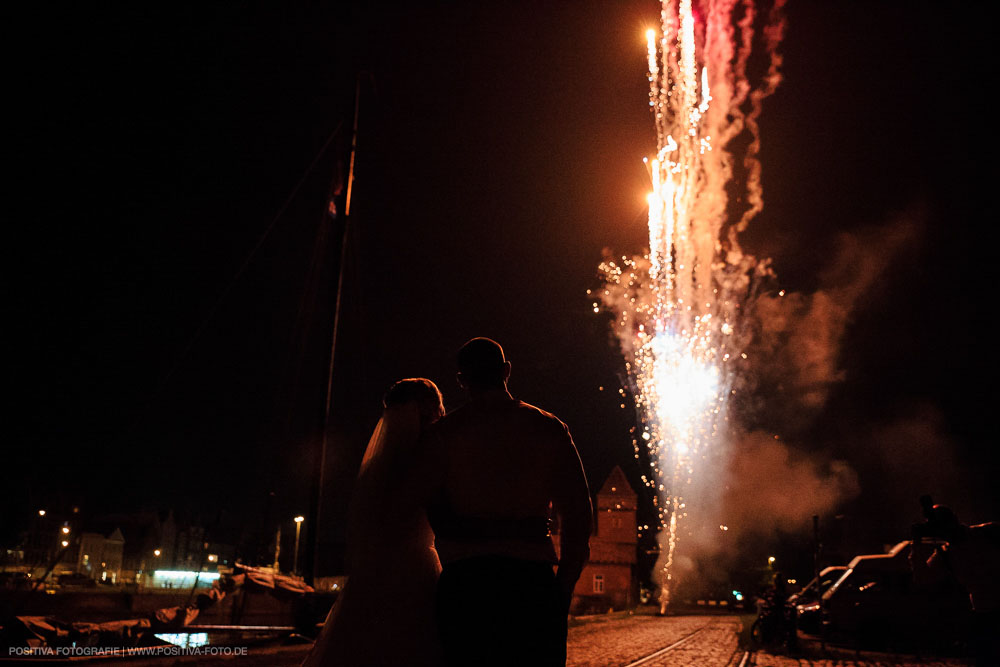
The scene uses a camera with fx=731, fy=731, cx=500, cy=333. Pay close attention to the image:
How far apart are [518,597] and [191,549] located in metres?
130

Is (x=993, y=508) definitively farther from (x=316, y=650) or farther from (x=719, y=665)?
(x=316, y=650)

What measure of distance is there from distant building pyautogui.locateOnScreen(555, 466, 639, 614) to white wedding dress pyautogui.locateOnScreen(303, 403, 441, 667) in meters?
58.7

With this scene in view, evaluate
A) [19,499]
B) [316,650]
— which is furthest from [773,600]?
[19,499]

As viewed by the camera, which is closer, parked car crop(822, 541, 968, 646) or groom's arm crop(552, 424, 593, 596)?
groom's arm crop(552, 424, 593, 596)

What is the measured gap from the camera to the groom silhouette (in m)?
2.52

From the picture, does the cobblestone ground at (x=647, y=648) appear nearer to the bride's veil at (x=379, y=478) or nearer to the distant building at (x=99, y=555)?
the bride's veil at (x=379, y=478)

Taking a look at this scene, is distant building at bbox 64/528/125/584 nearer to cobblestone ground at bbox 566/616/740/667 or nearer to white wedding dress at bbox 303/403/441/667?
cobblestone ground at bbox 566/616/740/667

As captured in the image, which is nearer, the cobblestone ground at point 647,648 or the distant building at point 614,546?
the cobblestone ground at point 647,648

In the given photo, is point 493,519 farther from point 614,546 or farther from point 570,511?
point 614,546

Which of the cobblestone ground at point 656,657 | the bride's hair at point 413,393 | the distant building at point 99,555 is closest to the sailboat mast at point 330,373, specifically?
the cobblestone ground at point 656,657

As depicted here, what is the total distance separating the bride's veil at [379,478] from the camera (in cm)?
355

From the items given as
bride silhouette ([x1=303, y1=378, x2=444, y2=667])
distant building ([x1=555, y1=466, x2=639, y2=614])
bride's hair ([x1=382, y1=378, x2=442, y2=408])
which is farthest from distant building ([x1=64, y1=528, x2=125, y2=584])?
bride silhouette ([x1=303, y1=378, x2=444, y2=667])

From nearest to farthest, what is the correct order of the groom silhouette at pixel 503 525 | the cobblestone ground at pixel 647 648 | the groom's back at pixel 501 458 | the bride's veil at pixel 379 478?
the groom silhouette at pixel 503 525, the groom's back at pixel 501 458, the bride's veil at pixel 379 478, the cobblestone ground at pixel 647 648

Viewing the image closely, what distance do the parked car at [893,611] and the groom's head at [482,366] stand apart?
16.8 metres
